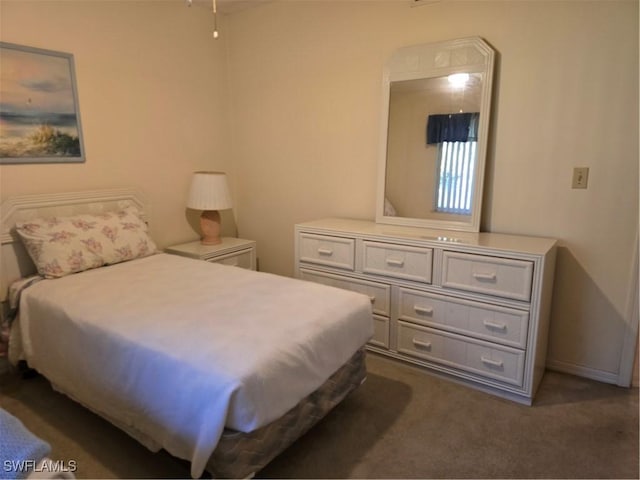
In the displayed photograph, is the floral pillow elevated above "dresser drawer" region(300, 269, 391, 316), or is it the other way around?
the floral pillow

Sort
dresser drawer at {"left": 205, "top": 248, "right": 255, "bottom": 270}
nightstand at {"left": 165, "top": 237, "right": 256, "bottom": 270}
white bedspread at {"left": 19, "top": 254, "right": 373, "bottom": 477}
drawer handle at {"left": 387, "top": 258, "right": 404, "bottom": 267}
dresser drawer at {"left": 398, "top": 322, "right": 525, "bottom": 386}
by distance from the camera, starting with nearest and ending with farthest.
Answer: white bedspread at {"left": 19, "top": 254, "right": 373, "bottom": 477} → dresser drawer at {"left": 398, "top": 322, "right": 525, "bottom": 386} → drawer handle at {"left": 387, "top": 258, "right": 404, "bottom": 267} → nightstand at {"left": 165, "top": 237, "right": 256, "bottom": 270} → dresser drawer at {"left": 205, "top": 248, "right": 255, "bottom": 270}

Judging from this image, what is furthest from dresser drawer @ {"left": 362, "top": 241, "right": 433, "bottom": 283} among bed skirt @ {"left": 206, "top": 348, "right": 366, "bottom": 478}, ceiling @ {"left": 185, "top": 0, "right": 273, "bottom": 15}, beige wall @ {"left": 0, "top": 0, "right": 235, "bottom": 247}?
ceiling @ {"left": 185, "top": 0, "right": 273, "bottom": 15}

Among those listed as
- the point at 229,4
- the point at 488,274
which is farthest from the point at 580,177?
the point at 229,4

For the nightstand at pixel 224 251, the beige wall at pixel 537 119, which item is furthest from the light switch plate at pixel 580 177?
the nightstand at pixel 224 251

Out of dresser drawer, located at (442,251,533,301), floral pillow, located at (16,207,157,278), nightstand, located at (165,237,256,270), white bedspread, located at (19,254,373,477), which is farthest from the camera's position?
nightstand, located at (165,237,256,270)

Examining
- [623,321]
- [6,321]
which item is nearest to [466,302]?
[623,321]

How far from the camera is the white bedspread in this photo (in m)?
1.38

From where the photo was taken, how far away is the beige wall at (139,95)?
2490 millimetres

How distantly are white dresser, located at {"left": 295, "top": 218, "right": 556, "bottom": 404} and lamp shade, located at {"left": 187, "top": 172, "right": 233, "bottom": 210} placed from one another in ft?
2.83

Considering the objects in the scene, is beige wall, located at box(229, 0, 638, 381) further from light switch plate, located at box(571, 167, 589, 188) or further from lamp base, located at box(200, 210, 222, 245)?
lamp base, located at box(200, 210, 222, 245)

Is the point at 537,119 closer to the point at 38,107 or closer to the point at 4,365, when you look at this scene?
the point at 38,107

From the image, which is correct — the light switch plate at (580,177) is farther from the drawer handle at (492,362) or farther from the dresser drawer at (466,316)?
the drawer handle at (492,362)

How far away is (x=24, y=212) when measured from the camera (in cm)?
242

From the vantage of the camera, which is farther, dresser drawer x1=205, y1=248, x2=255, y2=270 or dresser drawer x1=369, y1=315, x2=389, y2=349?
dresser drawer x1=205, y1=248, x2=255, y2=270
